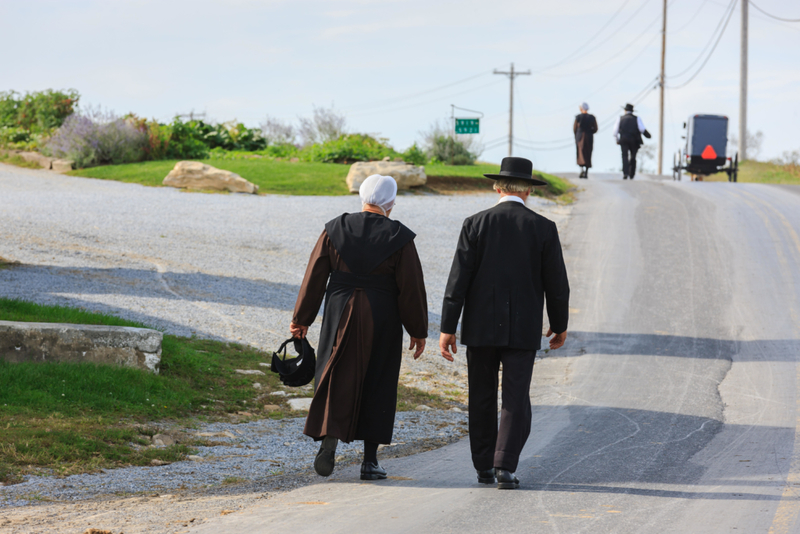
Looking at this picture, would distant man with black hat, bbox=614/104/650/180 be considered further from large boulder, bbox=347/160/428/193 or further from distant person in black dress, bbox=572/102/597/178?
large boulder, bbox=347/160/428/193

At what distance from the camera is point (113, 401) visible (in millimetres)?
6590

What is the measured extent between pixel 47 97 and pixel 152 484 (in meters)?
30.0

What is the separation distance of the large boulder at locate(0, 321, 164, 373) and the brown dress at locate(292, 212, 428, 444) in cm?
297

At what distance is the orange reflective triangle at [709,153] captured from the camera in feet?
100

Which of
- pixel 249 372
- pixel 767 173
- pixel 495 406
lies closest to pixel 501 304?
pixel 495 406

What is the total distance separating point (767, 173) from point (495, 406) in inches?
1322

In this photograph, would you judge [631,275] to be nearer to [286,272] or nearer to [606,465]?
[286,272]

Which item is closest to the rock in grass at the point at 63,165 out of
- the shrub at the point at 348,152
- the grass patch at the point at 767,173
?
the shrub at the point at 348,152

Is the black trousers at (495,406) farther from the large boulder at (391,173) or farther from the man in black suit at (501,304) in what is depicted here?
the large boulder at (391,173)

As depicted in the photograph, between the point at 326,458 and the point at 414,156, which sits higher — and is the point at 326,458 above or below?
below

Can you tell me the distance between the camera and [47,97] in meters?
31.0

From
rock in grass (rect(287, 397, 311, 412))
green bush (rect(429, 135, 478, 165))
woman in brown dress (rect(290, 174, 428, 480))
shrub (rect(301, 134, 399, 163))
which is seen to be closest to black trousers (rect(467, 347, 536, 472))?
woman in brown dress (rect(290, 174, 428, 480))

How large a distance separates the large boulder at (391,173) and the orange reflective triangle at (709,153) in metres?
13.2

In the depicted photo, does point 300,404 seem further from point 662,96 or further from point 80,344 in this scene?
point 662,96
